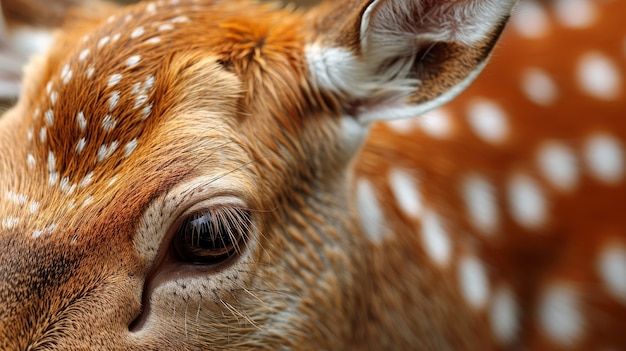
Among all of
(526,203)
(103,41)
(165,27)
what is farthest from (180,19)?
(526,203)

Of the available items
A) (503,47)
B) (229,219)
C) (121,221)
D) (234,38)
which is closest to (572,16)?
(503,47)

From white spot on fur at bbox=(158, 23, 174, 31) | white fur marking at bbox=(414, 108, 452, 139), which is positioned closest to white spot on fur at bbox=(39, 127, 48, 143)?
white spot on fur at bbox=(158, 23, 174, 31)

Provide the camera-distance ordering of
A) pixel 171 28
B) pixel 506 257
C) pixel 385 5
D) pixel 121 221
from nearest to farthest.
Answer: pixel 121 221, pixel 385 5, pixel 171 28, pixel 506 257

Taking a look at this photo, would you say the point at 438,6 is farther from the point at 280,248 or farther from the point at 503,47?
the point at 503,47

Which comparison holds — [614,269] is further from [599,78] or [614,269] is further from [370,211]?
[370,211]

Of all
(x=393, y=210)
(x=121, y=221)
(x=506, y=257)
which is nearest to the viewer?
(x=121, y=221)

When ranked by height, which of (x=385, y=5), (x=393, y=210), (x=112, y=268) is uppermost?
(x=385, y=5)
